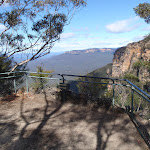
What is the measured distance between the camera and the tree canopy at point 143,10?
36.6 feet

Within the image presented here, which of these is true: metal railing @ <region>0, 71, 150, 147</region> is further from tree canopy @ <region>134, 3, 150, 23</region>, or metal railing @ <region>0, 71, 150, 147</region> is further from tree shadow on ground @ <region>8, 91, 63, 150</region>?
tree canopy @ <region>134, 3, 150, 23</region>

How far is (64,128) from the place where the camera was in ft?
13.2

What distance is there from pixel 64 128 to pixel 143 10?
34.5ft

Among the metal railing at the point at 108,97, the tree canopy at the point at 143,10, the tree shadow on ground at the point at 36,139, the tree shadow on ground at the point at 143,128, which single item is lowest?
the tree shadow on ground at the point at 36,139

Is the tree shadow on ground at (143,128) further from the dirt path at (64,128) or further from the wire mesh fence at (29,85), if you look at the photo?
the wire mesh fence at (29,85)

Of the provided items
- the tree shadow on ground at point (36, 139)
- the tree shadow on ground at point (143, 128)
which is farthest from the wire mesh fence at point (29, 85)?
the tree shadow on ground at point (143, 128)

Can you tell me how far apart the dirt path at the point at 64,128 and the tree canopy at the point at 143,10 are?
362 inches

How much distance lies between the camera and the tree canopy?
11170 millimetres

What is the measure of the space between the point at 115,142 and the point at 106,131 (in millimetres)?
462

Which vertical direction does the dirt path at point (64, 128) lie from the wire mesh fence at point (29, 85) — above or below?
below

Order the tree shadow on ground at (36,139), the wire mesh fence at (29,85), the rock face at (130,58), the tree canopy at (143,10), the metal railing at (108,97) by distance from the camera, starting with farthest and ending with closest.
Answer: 1. the rock face at (130,58)
2. the tree canopy at (143,10)
3. the wire mesh fence at (29,85)
4. the metal railing at (108,97)
5. the tree shadow on ground at (36,139)

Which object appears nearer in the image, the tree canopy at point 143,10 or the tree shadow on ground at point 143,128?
→ the tree shadow on ground at point 143,128

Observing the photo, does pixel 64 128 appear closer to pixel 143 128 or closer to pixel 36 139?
pixel 36 139

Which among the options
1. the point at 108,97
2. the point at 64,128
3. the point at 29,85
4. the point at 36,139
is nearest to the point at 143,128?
the point at 64,128
